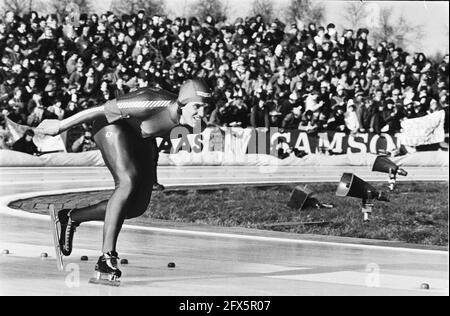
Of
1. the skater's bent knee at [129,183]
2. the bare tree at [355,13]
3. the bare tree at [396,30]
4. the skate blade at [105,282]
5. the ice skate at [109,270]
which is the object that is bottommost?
the skate blade at [105,282]

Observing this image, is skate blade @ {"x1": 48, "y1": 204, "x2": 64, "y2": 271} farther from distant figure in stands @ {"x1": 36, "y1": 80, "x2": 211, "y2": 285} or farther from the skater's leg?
the skater's leg

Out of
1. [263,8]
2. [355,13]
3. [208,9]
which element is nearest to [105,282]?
[208,9]

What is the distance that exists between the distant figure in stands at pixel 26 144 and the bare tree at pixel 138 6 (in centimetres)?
162

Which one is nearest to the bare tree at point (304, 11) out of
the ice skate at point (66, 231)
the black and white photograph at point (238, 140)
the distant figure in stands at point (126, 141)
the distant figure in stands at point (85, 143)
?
the black and white photograph at point (238, 140)

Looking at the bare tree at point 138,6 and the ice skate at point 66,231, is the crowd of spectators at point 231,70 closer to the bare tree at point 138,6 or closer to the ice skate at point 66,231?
the bare tree at point 138,6

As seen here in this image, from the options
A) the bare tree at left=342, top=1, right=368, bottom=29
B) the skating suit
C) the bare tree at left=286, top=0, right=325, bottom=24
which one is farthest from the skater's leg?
the bare tree at left=342, top=1, right=368, bottom=29

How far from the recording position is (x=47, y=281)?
703 centimetres

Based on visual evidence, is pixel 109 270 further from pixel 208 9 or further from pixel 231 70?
pixel 231 70

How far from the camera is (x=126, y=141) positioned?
7137 mm

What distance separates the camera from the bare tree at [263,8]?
11427 millimetres

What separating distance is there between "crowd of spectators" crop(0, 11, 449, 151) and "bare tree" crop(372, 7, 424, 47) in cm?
11

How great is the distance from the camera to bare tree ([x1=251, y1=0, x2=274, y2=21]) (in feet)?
37.5

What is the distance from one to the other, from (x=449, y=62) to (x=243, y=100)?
3.14 metres
